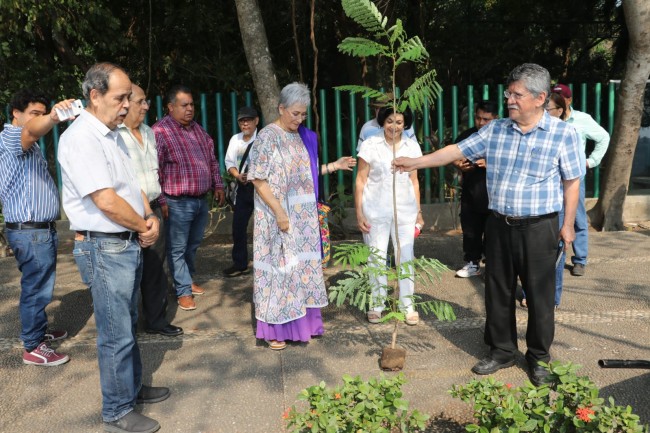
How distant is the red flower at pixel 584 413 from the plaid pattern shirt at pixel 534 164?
53.1 inches

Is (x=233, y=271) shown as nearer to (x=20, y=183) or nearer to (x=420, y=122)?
(x=20, y=183)

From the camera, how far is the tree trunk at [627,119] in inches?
295

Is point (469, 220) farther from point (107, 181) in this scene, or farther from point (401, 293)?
point (107, 181)

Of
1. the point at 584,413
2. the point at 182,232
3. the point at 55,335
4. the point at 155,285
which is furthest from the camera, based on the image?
the point at 182,232

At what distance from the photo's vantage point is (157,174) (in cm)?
478

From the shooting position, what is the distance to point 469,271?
6.20 m

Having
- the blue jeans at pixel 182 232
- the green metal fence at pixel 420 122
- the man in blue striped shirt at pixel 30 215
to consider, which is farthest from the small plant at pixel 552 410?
the green metal fence at pixel 420 122

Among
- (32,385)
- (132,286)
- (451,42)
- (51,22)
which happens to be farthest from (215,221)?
(451,42)

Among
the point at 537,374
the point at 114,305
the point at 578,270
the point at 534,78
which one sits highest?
the point at 534,78

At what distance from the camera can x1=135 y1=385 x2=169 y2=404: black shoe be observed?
373cm

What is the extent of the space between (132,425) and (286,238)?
5.20 feet

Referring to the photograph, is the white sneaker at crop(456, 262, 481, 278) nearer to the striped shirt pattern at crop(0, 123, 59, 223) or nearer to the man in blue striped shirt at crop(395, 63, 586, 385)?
the man in blue striped shirt at crop(395, 63, 586, 385)

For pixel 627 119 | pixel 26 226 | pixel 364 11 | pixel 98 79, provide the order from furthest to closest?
pixel 627 119
pixel 26 226
pixel 364 11
pixel 98 79

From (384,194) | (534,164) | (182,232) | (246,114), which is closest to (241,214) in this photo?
(246,114)
